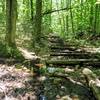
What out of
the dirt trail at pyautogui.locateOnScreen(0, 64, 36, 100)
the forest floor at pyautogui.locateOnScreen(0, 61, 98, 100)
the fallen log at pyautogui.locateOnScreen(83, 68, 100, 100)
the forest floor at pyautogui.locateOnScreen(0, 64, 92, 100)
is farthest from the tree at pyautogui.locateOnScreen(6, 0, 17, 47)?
the fallen log at pyautogui.locateOnScreen(83, 68, 100, 100)

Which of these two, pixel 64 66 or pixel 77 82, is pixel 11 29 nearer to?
pixel 64 66

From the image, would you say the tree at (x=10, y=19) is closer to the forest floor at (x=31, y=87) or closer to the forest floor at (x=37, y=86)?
the forest floor at (x=37, y=86)

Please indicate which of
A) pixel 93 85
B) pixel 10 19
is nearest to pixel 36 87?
pixel 93 85

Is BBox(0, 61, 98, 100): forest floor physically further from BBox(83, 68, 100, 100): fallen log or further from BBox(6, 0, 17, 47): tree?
BBox(6, 0, 17, 47): tree

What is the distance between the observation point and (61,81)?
6215 mm

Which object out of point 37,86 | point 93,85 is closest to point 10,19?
point 37,86

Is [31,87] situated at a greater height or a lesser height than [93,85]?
lesser

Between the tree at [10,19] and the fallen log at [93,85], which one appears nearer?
the fallen log at [93,85]

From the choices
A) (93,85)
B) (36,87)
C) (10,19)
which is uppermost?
(10,19)

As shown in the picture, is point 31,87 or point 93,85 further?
point 31,87

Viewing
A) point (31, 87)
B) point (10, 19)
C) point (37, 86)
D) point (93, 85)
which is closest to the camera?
point (93, 85)

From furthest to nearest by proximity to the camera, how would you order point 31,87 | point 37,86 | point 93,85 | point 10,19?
point 10,19
point 37,86
point 31,87
point 93,85

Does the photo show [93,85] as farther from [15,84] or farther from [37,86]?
[15,84]

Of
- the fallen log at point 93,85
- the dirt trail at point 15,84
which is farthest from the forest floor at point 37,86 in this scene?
the fallen log at point 93,85
